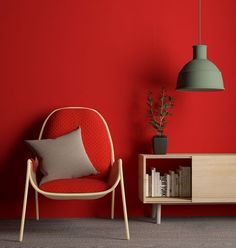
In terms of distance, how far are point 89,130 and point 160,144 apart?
611 mm

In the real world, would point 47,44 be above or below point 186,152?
above

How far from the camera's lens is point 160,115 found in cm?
419

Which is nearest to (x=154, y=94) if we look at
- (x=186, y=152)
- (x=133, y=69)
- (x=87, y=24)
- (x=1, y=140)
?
(x=133, y=69)

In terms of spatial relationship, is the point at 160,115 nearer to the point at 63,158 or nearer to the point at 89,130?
the point at 89,130

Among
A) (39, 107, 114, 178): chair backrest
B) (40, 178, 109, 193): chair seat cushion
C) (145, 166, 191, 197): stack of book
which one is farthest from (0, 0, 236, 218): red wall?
(40, 178, 109, 193): chair seat cushion

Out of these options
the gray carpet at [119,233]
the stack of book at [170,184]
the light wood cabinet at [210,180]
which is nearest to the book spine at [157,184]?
the stack of book at [170,184]

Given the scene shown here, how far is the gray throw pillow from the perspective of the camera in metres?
3.70

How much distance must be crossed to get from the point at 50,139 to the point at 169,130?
1.13 m

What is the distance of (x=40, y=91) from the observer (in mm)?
4305

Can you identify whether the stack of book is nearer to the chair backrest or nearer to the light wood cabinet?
the light wood cabinet

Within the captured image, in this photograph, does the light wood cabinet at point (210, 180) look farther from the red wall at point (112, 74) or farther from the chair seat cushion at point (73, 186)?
the chair seat cushion at point (73, 186)

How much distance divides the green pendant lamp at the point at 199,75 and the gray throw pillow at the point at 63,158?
1.00m

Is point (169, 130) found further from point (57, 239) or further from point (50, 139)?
point (57, 239)

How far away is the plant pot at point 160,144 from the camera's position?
4.07 m
